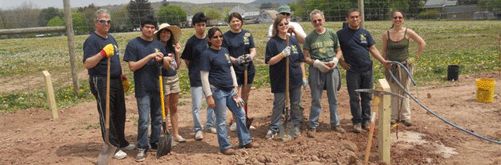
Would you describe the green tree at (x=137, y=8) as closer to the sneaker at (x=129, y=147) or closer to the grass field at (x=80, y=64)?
the grass field at (x=80, y=64)

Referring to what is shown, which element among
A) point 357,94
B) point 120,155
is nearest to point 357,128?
point 357,94

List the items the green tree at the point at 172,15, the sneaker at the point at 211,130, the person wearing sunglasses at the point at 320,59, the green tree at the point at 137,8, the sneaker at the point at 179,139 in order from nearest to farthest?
the person wearing sunglasses at the point at 320,59
the sneaker at the point at 179,139
the sneaker at the point at 211,130
the green tree at the point at 137,8
the green tree at the point at 172,15

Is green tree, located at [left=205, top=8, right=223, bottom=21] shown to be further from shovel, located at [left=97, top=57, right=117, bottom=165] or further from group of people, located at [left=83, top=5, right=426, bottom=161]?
shovel, located at [left=97, top=57, right=117, bottom=165]

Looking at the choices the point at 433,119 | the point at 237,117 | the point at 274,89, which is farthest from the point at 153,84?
the point at 433,119

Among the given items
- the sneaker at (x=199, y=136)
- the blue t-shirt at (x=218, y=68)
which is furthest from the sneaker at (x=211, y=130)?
the blue t-shirt at (x=218, y=68)

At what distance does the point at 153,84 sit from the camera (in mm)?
5293

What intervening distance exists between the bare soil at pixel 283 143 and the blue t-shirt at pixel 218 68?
831mm

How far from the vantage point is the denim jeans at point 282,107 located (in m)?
5.96

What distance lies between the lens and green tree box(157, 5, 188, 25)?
44.6 feet

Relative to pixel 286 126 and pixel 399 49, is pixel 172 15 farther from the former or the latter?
pixel 399 49

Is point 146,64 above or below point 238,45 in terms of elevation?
below

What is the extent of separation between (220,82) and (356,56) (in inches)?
77.3

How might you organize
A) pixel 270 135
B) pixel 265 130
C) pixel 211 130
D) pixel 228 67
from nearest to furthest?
pixel 228 67, pixel 270 135, pixel 211 130, pixel 265 130

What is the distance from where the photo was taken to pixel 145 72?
5215mm
